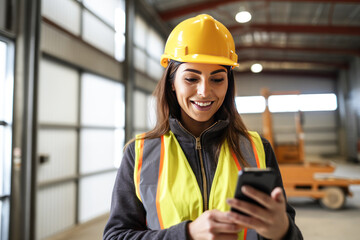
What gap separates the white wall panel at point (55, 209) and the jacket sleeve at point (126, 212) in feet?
12.4

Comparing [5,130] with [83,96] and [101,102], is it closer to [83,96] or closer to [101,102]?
[83,96]

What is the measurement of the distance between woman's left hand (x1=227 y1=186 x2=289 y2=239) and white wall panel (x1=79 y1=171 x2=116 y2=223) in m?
5.60

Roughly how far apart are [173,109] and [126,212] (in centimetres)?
57

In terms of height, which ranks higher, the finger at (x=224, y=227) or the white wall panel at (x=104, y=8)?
the white wall panel at (x=104, y=8)

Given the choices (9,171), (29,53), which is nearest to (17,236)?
(9,171)

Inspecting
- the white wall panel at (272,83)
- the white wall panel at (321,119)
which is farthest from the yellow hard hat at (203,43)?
the white wall panel at (321,119)

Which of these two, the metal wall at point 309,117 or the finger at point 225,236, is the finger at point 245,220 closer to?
the finger at point 225,236

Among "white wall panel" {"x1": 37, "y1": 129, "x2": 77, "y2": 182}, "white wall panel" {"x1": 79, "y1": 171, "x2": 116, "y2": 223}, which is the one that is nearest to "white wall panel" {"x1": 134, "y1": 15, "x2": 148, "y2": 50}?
"white wall panel" {"x1": 79, "y1": 171, "x2": 116, "y2": 223}

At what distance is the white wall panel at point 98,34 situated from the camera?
20.2 feet

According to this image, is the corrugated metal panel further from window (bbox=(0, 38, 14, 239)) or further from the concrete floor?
the concrete floor

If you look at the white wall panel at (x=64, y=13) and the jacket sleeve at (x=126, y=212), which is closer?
the jacket sleeve at (x=126, y=212)

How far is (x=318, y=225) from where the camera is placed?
5719 millimetres

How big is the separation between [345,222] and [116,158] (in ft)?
18.1

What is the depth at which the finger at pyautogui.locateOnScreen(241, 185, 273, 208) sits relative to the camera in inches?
33.5
